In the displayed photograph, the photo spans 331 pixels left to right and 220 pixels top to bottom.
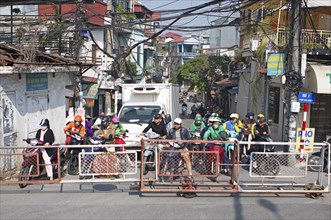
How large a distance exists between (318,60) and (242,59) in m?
10.7

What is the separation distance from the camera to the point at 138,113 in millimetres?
14727

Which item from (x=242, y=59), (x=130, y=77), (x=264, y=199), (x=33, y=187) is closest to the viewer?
(x=264, y=199)

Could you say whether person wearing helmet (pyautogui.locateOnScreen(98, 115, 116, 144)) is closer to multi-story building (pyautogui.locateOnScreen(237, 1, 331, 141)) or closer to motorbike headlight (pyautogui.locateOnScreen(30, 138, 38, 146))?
motorbike headlight (pyautogui.locateOnScreen(30, 138, 38, 146))

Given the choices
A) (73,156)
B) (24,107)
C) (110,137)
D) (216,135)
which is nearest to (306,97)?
(216,135)

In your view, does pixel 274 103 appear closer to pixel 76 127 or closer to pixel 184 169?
pixel 76 127

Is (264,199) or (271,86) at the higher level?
(271,86)

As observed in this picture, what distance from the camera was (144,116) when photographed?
14578 millimetres

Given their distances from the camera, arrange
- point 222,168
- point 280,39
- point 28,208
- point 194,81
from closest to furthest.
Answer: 1. point 28,208
2. point 222,168
3. point 280,39
4. point 194,81

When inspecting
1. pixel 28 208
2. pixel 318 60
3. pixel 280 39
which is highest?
pixel 280 39

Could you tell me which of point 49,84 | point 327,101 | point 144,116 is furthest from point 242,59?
point 49,84

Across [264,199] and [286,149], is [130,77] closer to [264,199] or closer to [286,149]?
[286,149]

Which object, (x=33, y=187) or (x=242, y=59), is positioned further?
(x=242, y=59)

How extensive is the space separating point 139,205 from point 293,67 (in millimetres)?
7285

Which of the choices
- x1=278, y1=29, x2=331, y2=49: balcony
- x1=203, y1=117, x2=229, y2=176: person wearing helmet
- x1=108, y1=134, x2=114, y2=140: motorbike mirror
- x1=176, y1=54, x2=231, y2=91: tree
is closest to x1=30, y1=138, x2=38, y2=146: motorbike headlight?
x1=108, y1=134, x2=114, y2=140: motorbike mirror
